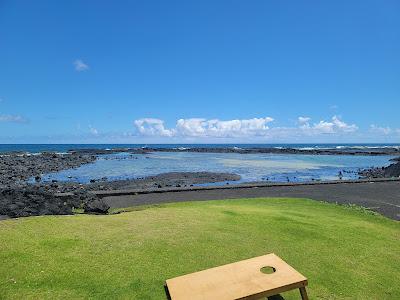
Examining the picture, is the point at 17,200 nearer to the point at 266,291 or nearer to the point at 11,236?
the point at 11,236

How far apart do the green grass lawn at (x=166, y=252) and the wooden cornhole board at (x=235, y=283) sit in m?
1.09

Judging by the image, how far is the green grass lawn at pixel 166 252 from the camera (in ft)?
→ 19.6

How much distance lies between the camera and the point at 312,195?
20.0 m

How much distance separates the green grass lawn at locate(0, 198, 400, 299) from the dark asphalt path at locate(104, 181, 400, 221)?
7.35 m

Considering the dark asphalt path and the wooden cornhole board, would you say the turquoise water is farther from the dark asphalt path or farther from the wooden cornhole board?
the wooden cornhole board

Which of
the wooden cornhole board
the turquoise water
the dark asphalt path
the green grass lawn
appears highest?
the wooden cornhole board

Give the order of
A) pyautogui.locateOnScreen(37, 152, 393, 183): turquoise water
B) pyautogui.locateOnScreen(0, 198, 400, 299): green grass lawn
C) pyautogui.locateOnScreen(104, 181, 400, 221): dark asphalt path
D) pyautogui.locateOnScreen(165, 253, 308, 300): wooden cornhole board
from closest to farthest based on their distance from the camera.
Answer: pyautogui.locateOnScreen(165, 253, 308, 300): wooden cornhole board < pyautogui.locateOnScreen(0, 198, 400, 299): green grass lawn < pyautogui.locateOnScreen(104, 181, 400, 221): dark asphalt path < pyautogui.locateOnScreen(37, 152, 393, 183): turquoise water

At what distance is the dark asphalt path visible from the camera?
17453 mm

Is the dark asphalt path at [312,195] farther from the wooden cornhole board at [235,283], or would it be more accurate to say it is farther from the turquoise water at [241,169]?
the turquoise water at [241,169]

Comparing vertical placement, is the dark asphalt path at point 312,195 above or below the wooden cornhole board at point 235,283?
below

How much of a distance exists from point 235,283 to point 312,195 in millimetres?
16236

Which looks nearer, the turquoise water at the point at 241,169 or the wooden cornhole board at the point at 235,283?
the wooden cornhole board at the point at 235,283

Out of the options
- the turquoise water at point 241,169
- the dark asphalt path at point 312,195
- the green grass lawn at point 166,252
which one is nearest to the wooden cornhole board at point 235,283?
the green grass lawn at point 166,252

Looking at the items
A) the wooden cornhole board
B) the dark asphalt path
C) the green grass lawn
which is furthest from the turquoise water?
the wooden cornhole board
